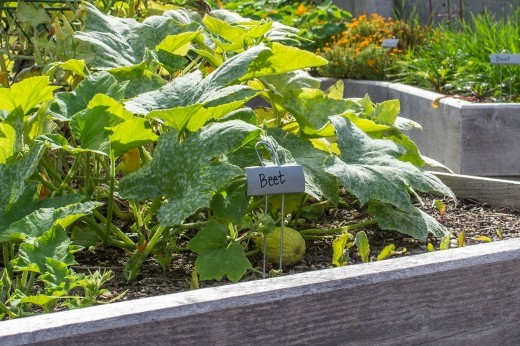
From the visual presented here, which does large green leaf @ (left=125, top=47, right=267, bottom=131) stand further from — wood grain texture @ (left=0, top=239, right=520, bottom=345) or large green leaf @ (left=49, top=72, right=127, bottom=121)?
wood grain texture @ (left=0, top=239, right=520, bottom=345)

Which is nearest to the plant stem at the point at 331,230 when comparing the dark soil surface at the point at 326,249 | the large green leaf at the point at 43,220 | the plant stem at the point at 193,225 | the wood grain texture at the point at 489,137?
the dark soil surface at the point at 326,249

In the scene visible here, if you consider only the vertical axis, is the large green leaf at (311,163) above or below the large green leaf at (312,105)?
below

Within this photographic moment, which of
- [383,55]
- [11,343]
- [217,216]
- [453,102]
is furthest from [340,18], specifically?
[11,343]

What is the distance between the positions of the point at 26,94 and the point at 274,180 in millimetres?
566

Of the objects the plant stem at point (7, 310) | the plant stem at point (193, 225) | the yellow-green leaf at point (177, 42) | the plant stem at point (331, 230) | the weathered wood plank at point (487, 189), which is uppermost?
the yellow-green leaf at point (177, 42)

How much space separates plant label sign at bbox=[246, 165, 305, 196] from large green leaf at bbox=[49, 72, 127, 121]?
0.44m

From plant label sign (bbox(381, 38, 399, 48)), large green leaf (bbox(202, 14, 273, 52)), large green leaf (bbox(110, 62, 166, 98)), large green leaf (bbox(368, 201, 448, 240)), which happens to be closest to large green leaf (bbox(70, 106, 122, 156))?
large green leaf (bbox(110, 62, 166, 98))

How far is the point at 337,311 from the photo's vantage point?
5.60 feet

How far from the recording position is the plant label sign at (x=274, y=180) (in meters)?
1.74

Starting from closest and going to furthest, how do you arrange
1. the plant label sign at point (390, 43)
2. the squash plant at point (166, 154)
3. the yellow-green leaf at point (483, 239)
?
the squash plant at point (166, 154)
the yellow-green leaf at point (483, 239)
the plant label sign at point (390, 43)

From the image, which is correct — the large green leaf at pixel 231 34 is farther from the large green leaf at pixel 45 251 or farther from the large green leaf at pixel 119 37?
the large green leaf at pixel 45 251

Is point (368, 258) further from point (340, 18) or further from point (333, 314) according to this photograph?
point (340, 18)

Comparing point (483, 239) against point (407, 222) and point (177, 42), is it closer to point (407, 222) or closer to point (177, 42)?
point (407, 222)

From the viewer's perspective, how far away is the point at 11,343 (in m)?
1.45
